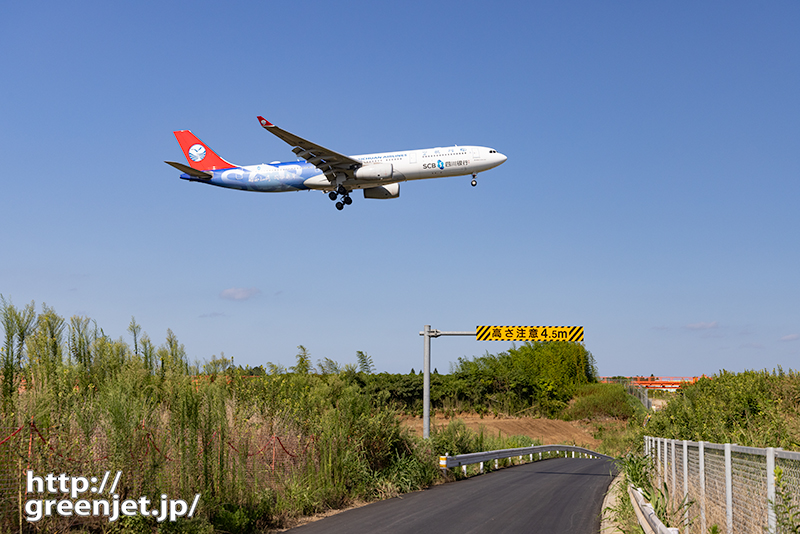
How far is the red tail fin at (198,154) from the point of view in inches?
1550

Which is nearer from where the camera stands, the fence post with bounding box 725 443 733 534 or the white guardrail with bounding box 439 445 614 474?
the fence post with bounding box 725 443 733 534

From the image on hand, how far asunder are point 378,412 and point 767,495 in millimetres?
12873

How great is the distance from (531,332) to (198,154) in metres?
26.8

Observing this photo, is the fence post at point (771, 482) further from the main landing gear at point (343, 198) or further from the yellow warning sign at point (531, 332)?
the main landing gear at point (343, 198)

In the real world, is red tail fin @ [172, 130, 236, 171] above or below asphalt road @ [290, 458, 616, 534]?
above

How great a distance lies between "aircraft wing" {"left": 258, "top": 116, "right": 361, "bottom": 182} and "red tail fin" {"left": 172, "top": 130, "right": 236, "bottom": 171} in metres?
7.63

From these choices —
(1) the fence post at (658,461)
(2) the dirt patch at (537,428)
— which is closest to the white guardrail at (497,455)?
(1) the fence post at (658,461)

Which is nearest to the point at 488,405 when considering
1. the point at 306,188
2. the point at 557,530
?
the point at 306,188

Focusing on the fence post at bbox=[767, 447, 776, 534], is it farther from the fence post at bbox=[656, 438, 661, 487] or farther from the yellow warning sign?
the yellow warning sign

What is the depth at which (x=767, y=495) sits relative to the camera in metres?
6.32

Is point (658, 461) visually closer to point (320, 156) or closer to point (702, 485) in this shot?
point (702, 485)

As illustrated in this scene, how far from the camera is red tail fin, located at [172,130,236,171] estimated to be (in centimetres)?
3938

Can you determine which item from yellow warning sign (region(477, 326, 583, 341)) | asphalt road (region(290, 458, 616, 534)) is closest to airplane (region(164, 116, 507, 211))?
yellow warning sign (region(477, 326, 583, 341))

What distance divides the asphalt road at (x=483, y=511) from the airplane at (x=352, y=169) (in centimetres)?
1527
